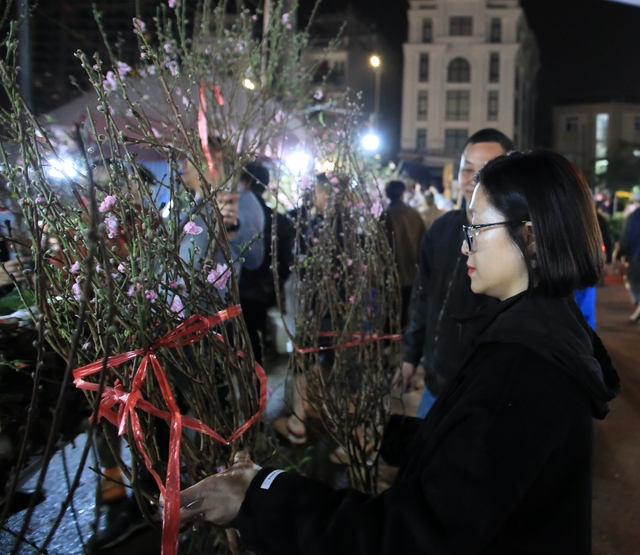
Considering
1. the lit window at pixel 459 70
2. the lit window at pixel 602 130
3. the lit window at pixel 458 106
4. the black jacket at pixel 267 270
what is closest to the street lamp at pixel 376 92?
the black jacket at pixel 267 270

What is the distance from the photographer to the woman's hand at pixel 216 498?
122 cm

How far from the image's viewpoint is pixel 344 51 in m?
37.8

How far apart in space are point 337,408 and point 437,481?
1451mm

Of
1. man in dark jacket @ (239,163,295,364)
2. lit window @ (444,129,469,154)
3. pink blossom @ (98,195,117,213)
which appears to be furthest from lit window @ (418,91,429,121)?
pink blossom @ (98,195,117,213)

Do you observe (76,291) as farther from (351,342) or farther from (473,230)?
(351,342)

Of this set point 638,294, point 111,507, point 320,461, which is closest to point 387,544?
point 111,507

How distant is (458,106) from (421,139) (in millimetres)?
3801

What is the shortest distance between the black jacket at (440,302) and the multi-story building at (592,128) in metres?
49.9

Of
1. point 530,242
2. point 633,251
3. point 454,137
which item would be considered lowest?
point 530,242

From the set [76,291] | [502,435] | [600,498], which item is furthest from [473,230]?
[600,498]

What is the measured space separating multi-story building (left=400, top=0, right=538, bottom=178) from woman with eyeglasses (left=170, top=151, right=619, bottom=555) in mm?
40898

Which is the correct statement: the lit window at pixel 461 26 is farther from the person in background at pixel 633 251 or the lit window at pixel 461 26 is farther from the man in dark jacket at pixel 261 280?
the man in dark jacket at pixel 261 280

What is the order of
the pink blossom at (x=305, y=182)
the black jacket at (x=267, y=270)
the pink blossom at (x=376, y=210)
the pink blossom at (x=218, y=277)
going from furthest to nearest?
the black jacket at (x=267, y=270), the pink blossom at (x=305, y=182), the pink blossom at (x=376, y=210), the pink blossom at (x=218, y=277)

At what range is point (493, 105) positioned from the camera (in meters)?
42.1
